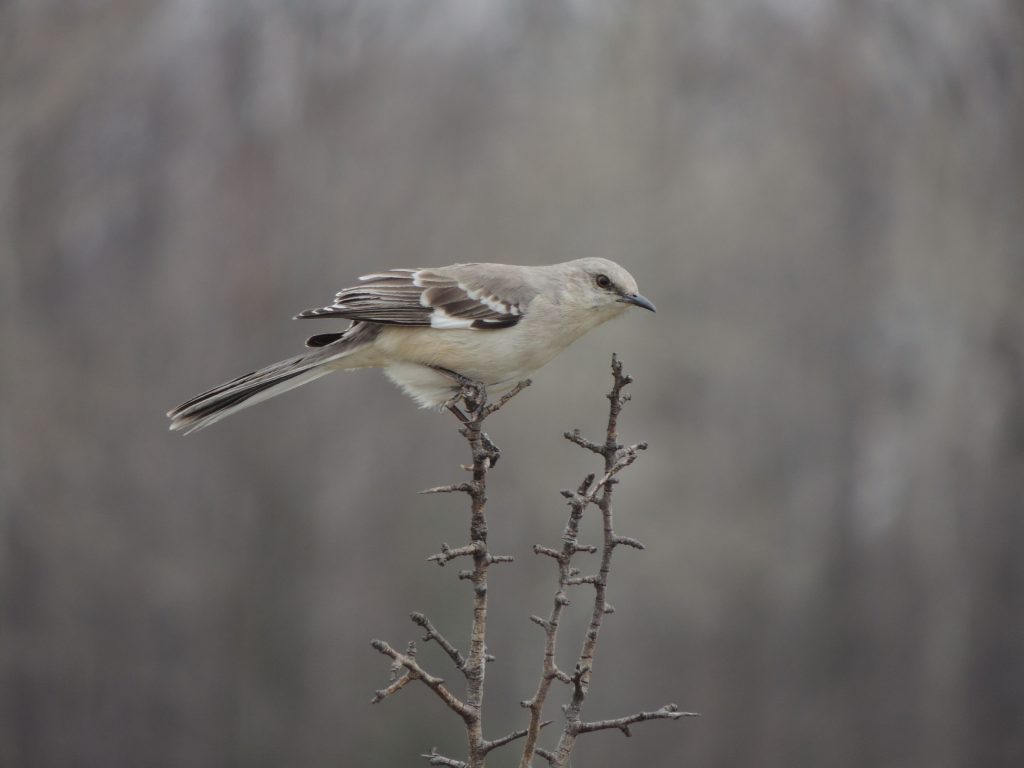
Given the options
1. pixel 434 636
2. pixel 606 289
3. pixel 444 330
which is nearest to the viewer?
pixel 434 636

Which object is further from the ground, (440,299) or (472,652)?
(440,299)

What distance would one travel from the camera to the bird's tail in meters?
1.42

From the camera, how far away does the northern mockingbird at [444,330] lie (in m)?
1.47

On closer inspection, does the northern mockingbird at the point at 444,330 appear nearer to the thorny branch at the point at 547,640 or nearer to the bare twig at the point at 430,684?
the thorny branch at the point at 547,640

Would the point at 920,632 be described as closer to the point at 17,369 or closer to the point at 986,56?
the point at 986,56

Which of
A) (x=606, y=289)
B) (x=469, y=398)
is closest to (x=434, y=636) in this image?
(x=469, y=398)

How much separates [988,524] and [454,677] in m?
1.99

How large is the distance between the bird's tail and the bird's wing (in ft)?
0.30

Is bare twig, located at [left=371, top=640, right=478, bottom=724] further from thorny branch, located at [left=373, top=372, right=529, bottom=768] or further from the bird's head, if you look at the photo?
the bird's head

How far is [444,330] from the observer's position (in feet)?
4.94

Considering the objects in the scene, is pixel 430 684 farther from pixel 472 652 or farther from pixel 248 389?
pixel 248 389

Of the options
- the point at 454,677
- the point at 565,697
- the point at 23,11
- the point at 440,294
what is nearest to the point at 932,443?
the point at 565,697

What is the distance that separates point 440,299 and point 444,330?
0.27ft

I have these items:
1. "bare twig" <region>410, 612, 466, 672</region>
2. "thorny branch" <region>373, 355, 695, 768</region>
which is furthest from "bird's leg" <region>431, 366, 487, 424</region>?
"bare twig" <region>410, 612, 466, 672</region>
